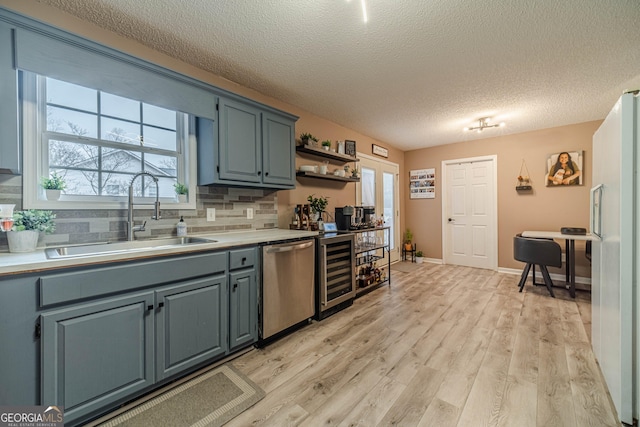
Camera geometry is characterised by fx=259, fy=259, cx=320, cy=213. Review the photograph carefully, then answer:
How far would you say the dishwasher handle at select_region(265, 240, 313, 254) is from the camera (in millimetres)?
2203

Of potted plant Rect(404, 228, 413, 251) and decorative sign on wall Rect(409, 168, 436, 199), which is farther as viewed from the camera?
potted plant Rect(404, 228, 413, 251)

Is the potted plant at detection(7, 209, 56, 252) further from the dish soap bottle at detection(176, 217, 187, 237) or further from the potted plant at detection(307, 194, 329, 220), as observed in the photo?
the potted plant at detection(307, 194, 329, 220)

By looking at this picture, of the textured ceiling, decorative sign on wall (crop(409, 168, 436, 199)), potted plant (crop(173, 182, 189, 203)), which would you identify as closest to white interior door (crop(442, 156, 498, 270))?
decorative sign on wall (crop(409, 168, 436, 199))

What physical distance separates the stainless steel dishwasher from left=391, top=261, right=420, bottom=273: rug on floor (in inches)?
108

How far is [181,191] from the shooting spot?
2.26 meters

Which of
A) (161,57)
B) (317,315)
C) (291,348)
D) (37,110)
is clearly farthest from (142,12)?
(317,315)

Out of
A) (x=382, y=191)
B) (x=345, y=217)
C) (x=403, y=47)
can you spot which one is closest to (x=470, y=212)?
(x=382, y=191)

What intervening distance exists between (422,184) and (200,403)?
206 inches

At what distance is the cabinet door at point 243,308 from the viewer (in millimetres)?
1966

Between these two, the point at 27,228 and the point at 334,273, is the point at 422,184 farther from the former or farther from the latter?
the point at 27,228

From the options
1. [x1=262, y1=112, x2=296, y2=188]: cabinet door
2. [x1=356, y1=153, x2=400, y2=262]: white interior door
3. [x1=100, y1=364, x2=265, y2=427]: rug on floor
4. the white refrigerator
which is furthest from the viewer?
[x1=356, y1=153, x2=400, y2=262]: white interior door

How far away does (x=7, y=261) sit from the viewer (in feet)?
3.93

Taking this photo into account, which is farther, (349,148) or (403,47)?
(349,148)

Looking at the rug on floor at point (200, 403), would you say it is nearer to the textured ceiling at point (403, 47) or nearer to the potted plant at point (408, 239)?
the textured ceiling at point (403, 47)
